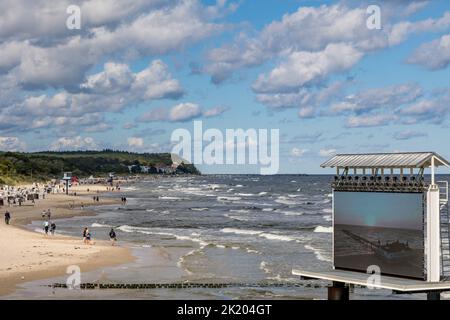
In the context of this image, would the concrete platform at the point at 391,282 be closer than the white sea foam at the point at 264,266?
Yes

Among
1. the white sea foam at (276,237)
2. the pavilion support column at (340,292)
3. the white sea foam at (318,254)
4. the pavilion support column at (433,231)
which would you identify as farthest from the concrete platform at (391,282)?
the white sea foam at (276,237)

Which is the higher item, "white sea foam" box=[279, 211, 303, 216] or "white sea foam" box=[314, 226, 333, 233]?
"white sea foam" box=[279, 211, 303, 216]

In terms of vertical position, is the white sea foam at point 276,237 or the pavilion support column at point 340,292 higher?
the pavilion support column at point 340,292

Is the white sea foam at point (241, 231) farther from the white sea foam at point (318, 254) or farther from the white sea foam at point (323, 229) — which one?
the white sea foam at point (318, 254)

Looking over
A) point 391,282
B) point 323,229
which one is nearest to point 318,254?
point 323,229

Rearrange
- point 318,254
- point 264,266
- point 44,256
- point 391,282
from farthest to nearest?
point 318,254 → point 44,256 → point 264,266 → point 391,282

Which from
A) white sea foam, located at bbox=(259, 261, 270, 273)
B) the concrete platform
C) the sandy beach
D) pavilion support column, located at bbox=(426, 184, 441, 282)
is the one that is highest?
pavilion support column, located at bbox=(426, 184, 441, 282)

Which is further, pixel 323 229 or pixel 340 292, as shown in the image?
pixel 323 229

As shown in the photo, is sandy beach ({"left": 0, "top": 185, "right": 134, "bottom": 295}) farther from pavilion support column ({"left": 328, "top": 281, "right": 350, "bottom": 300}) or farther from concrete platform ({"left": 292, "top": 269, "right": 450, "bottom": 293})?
concrete platform ({"left": 292, "top": 269, "right": 450, "bottom": 293})

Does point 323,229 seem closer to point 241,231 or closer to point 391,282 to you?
point 241,231

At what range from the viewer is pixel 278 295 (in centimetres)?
2833

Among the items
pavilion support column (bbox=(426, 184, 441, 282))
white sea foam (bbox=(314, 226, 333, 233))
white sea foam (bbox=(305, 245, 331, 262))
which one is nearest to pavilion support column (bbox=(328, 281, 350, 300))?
pavilion support column (bbox=(426, 184, 441, 282))
